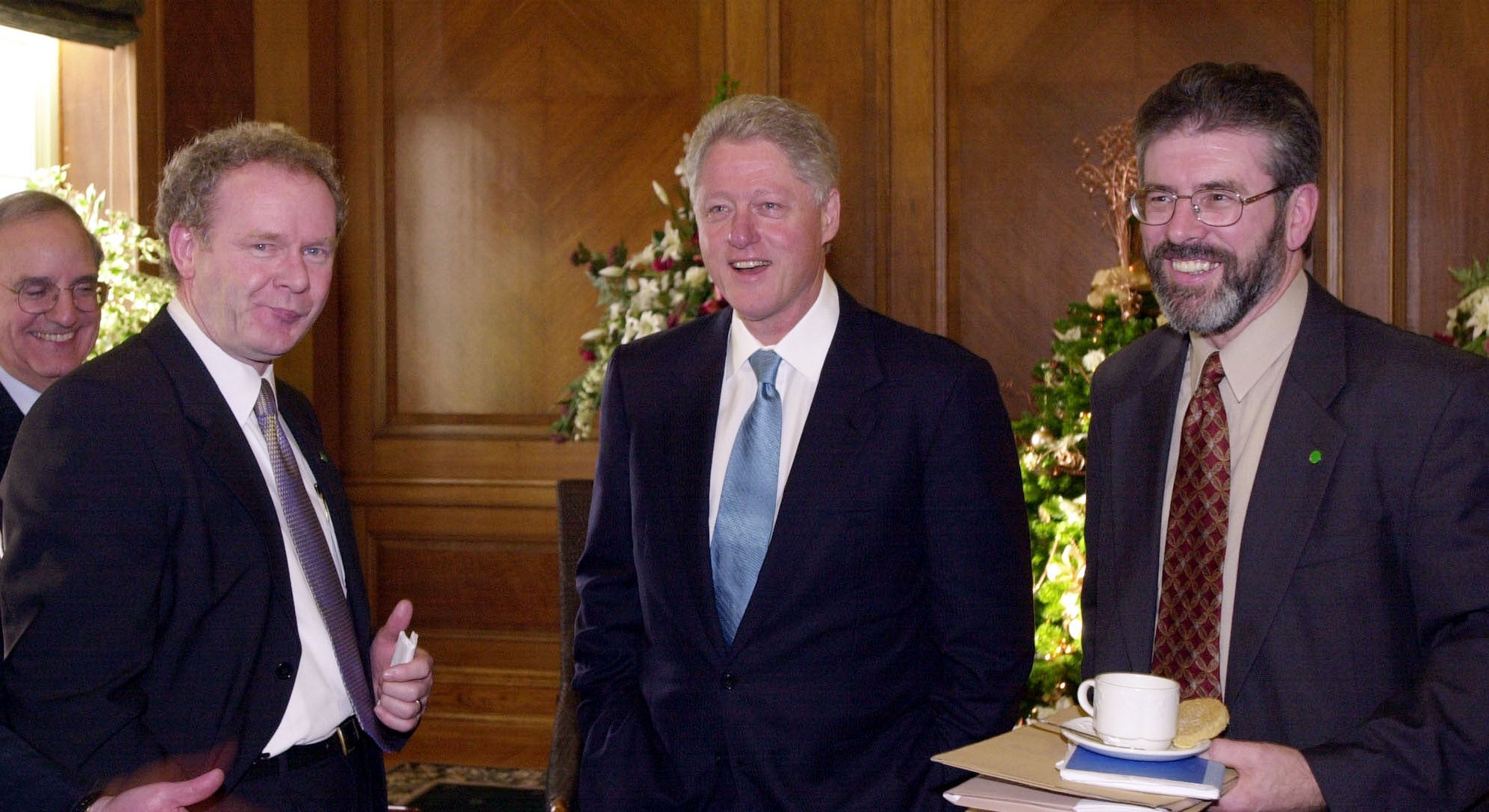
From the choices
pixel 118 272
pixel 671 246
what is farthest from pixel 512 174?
pixel 118 272

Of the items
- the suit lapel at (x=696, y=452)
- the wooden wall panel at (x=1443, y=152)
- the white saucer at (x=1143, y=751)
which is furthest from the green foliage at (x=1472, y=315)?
the white saucer at (x=1143, y=751)

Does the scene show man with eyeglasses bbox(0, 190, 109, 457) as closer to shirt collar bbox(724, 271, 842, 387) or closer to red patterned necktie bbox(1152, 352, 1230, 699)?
shirt collar bbox(724, 271, 842, 387)

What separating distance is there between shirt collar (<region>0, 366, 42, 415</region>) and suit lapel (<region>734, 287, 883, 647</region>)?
5.59 feet

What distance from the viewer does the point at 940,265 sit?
5.16m

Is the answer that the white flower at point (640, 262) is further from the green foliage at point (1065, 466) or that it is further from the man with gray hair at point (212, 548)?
the man with gray hair at point (212, 548)

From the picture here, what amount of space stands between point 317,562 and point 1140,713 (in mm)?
1134

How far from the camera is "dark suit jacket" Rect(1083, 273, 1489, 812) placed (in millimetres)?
1657

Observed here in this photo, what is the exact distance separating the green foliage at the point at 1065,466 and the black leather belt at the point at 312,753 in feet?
6.85

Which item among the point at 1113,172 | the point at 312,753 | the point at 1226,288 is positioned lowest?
the point at 312,753

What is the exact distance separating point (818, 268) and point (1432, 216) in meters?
3.32

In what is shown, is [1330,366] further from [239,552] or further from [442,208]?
[442,208]

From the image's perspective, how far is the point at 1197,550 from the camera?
1.88 metres

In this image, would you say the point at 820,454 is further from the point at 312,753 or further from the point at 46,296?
the point at 46,296

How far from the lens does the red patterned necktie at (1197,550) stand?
1.85 meters
